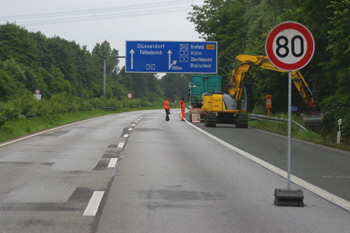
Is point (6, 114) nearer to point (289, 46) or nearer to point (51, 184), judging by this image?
point (51, 184)

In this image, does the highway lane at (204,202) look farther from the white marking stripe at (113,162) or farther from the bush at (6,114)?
the bush at (6,114)

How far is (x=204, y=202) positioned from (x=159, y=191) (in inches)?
38.2

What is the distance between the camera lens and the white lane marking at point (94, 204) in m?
5.96

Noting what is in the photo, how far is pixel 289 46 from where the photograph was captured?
7.10 meters

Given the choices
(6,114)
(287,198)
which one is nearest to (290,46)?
(287,198)

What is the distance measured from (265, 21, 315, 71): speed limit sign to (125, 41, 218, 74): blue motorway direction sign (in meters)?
31.6

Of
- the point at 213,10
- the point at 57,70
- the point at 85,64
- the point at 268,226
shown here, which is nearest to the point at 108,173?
the point at 268,226

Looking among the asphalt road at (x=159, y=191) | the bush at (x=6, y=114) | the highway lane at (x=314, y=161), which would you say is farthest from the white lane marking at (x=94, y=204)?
the bush at (x=6, y=114)

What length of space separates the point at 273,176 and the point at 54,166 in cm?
427

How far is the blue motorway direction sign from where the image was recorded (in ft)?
127

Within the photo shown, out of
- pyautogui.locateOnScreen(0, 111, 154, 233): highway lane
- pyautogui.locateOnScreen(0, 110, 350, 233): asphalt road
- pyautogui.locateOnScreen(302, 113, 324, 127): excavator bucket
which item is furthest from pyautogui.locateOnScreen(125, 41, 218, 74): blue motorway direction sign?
pyautogui.locateOnScreen(0, 110, 350, 233): asphalt road

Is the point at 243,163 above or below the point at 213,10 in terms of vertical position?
below

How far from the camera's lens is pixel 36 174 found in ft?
29.8

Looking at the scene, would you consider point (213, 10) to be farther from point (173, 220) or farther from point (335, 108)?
point (173, 220)
